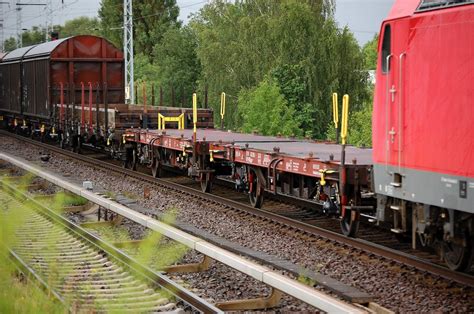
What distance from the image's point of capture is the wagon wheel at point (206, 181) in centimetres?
1766

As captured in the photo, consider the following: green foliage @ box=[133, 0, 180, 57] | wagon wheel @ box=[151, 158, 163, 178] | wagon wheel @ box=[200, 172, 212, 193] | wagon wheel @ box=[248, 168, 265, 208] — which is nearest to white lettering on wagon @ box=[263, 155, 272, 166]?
wagon wheel @ box=[248, 168, 265, 208]

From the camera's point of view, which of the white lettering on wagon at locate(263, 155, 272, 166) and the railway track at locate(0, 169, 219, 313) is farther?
the white lettering on wagon at locate(263, 155, 272, 166)

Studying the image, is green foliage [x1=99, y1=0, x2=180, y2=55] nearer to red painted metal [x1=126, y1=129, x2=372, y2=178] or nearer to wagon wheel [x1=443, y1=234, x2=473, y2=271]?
red painted metal [x1=126, y1=129, x2=372, y2=178]

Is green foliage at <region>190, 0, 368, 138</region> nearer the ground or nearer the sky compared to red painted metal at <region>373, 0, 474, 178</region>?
nearer the sky

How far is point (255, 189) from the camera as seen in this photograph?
15617mm

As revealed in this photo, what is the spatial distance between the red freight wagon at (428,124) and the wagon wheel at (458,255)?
0.03 ft

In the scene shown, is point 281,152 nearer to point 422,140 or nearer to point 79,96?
point 422,140

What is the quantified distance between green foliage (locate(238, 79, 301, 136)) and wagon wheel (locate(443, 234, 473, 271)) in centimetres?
3011

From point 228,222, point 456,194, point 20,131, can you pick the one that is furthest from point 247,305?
point 20,131


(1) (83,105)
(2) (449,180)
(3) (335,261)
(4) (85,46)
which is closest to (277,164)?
(3) (335,261)

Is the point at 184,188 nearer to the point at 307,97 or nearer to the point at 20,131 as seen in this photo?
the point at 20,131

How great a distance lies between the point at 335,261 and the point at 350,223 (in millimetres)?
1176

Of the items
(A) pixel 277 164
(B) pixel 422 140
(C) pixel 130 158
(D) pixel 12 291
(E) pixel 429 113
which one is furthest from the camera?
(C) pixel 130 158

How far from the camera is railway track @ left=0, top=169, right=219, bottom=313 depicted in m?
7.13
